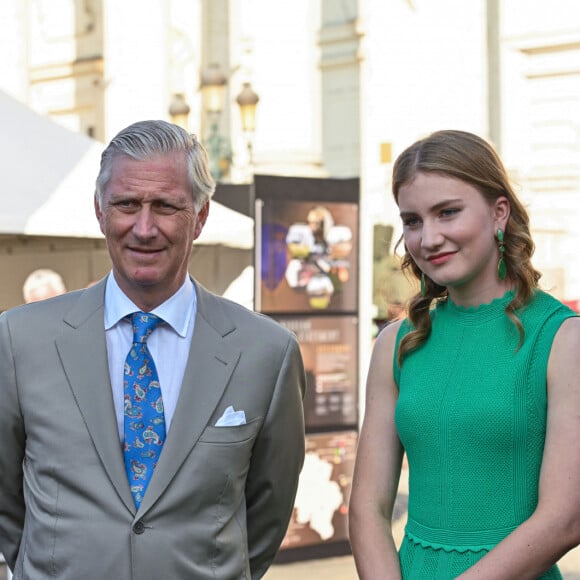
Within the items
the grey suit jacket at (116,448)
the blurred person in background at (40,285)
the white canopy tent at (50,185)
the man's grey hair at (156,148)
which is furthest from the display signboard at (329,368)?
the man's grey hair at (156,148)

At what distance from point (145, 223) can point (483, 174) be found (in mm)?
655

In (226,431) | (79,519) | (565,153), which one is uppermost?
(565,153)

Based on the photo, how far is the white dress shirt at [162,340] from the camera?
2.46 metres

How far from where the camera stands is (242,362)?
2.53 metres

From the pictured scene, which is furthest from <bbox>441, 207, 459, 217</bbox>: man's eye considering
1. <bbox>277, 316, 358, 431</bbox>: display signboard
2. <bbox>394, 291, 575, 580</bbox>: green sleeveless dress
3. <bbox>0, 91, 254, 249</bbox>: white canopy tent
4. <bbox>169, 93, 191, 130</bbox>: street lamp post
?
<bbox>169, 93, 191, 130</bbox>: street lamp post

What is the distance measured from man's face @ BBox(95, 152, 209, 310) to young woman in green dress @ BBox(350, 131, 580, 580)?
43 cm

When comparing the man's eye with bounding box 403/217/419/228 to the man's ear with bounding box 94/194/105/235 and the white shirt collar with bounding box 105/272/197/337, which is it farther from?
the man's ear with bounding box 94/194/105/235

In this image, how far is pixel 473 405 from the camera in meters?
2.25

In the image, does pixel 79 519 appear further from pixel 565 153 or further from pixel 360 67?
pixel 565 153

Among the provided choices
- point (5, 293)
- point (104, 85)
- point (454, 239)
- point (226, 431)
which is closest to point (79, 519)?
point (226, 431)

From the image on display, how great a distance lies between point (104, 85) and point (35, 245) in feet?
49.2

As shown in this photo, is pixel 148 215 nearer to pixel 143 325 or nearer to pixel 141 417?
pixel 143 325

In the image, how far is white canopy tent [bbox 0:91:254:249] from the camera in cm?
536

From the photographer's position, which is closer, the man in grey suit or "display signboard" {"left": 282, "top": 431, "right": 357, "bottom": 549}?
the man in grey suit
